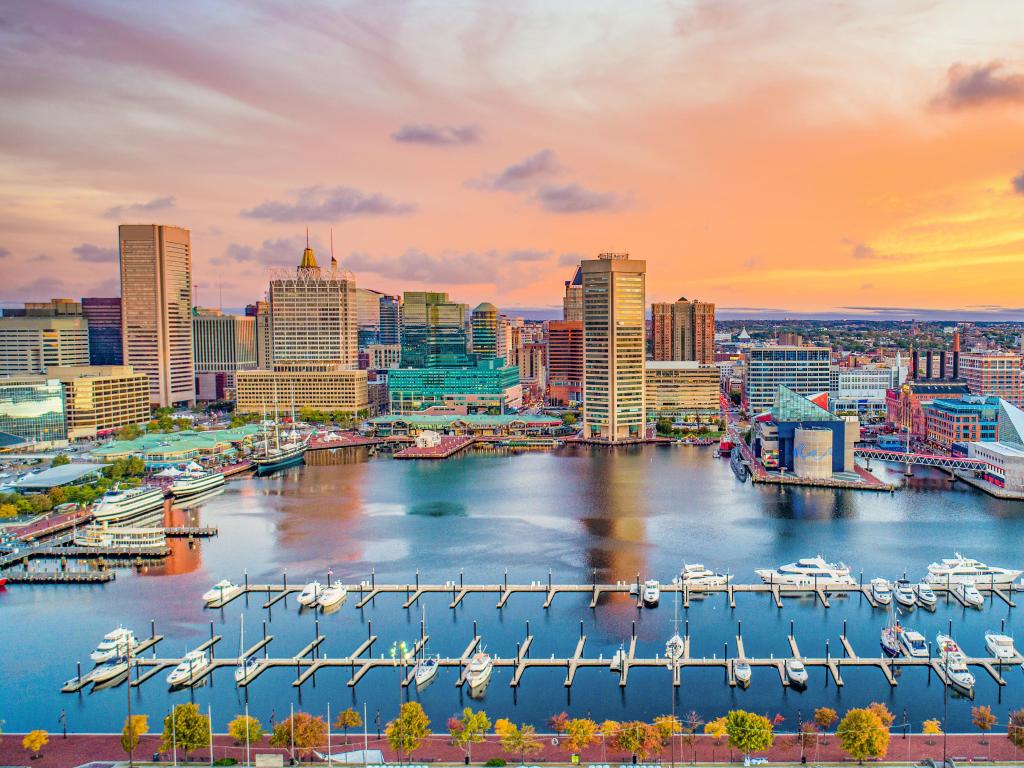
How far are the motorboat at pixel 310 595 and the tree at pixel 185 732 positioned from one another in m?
5.89

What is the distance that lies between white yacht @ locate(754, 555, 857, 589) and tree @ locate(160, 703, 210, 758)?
10879 millimetres

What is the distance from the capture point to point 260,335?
2783 inches

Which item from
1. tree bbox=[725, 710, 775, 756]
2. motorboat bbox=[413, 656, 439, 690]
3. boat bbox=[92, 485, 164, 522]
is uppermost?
boat bbox=[92, 485, 164, 522]

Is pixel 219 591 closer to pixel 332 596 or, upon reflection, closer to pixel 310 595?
pixel 310 595

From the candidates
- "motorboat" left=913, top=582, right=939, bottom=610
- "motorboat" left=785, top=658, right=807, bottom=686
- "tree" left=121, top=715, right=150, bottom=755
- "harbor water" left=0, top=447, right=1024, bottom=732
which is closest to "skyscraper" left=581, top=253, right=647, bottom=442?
"harbor water" left=0, top=447, right=1024, bottom=732

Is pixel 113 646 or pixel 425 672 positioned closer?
pixel 425 672

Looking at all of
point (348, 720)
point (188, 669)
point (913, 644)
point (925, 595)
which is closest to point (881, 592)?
point (925, 595)

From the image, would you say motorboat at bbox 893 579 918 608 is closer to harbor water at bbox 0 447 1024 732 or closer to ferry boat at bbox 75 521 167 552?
harbor water at bbox 0 447 1024 732

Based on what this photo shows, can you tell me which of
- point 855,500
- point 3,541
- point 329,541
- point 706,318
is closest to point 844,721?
point 329,541

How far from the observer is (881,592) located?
56.4ft

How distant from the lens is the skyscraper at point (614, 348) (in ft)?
138

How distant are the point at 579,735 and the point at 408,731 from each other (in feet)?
6.64

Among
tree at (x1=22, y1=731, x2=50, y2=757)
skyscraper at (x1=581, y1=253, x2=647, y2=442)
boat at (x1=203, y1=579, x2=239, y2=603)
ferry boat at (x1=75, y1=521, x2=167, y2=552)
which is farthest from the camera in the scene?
skyscraper at (x1=581, y1=253, x2=647, y2=442)

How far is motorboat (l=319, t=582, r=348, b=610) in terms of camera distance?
17.3 m
